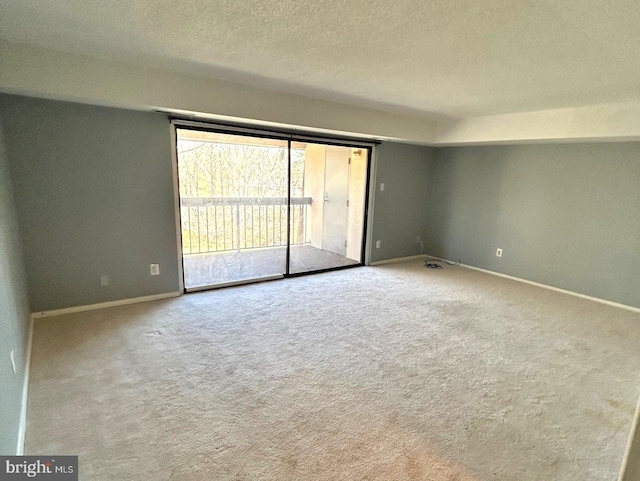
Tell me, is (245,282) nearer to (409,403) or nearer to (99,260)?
(99,260)

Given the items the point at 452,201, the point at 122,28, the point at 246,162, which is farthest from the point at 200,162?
the point at 452,201

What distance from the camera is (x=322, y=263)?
18.2ft

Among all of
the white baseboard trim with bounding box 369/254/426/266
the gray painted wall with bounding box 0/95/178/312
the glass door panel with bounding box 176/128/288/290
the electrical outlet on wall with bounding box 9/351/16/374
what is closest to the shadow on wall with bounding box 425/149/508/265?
the white baseboard trim with bounding box 369/254/426/266

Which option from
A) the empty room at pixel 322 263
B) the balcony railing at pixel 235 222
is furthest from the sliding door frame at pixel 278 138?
the balcony railing at pixel 235 222

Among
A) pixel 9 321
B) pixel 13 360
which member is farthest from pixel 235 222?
pixel 13 360

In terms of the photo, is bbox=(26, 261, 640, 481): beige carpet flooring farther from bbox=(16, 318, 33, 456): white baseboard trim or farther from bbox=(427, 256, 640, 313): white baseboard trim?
bbox=(427, 256, 640, 313): white baseboard trim

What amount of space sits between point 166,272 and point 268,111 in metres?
2.14

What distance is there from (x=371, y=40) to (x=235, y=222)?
442 cm

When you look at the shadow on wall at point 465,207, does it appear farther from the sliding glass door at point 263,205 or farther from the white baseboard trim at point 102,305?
the white baseboard trim at point 102,305

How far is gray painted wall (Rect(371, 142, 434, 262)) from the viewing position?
17.5 ft

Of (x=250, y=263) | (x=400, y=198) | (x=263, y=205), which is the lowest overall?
(x=250, y=263)

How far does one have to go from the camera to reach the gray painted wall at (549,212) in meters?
3.89

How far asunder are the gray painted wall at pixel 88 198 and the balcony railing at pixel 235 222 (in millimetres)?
1754

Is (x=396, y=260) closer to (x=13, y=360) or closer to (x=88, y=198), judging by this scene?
(x=88, y=198)
